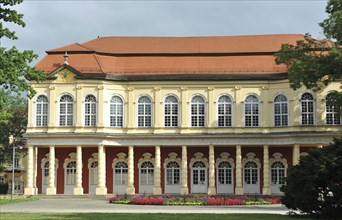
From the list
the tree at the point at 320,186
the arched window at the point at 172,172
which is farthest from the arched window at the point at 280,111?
the tree at the point at 320,186

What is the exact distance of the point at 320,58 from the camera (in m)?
37.1

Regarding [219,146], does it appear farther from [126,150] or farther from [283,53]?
[283,53]

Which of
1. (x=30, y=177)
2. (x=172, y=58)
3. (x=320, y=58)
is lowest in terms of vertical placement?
(x=30, y=177)

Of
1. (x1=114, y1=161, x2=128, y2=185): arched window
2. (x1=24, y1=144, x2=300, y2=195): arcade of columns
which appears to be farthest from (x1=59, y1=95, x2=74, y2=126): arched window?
(x1=114, y1=161, x2=128, y2=185): arched window

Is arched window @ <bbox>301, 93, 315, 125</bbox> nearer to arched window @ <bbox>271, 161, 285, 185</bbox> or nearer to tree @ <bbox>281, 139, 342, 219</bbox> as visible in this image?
arched window @ <bbox>271, 161, 285, 185</bbox>

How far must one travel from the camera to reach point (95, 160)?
57.3 meters

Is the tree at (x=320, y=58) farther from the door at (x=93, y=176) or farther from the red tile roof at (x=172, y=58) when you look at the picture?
the door at (x=93, y=176)

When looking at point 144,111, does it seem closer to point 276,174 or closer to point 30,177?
point 30,177

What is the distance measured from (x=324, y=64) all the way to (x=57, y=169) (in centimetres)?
2874

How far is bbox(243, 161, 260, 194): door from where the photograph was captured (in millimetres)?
56844

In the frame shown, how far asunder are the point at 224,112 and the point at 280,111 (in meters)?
4.67

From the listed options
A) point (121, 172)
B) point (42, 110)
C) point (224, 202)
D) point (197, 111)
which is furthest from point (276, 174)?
point (42, 110)

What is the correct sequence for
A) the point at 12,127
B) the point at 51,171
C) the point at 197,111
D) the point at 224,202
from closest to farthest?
the point at 224,202 → the point at 51,171 → the point at 197,111 → the point at 12,127

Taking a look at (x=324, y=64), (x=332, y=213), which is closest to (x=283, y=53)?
(x=324, y=64)
